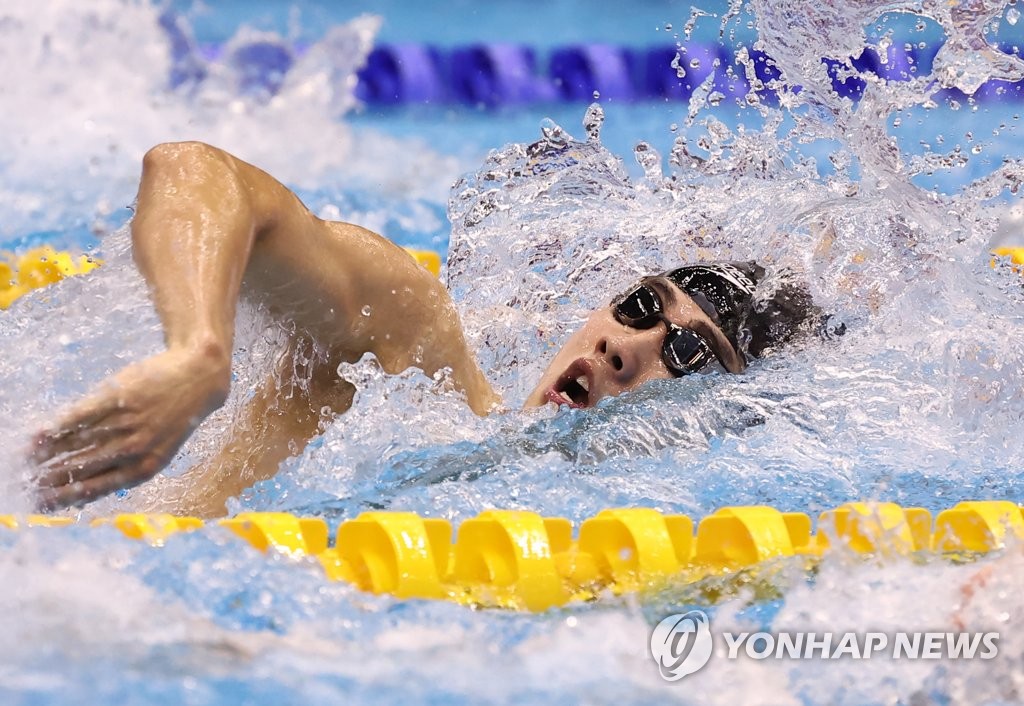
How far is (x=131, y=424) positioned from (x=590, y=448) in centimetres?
89

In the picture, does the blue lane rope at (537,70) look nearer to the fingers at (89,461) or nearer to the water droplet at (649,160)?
the water droplet at (649,160)

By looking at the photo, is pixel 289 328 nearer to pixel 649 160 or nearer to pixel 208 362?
pixel 208 362

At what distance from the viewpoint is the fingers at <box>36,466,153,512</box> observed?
1086 millimetres

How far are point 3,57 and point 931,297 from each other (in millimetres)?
4133

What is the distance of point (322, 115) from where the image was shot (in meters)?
5.51

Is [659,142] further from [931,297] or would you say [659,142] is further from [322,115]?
[931,297]

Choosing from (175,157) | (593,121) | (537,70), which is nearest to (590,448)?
(175,157)

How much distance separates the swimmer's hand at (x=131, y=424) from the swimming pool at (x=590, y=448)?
121mm

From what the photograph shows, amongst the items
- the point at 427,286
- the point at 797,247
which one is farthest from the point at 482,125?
the point at 427,286

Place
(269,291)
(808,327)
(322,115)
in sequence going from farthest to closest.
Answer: (322,115), (808,327), (269,291)

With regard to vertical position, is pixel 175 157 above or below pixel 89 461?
above

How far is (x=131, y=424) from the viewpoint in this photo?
41.5 inches

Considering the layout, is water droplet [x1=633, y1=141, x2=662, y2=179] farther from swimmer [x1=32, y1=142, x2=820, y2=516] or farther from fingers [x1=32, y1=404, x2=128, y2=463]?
fingers [x1=32, y1=404, x2=128, y2=463]

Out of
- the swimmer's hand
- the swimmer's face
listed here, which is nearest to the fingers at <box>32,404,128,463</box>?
the swimmer's hand
